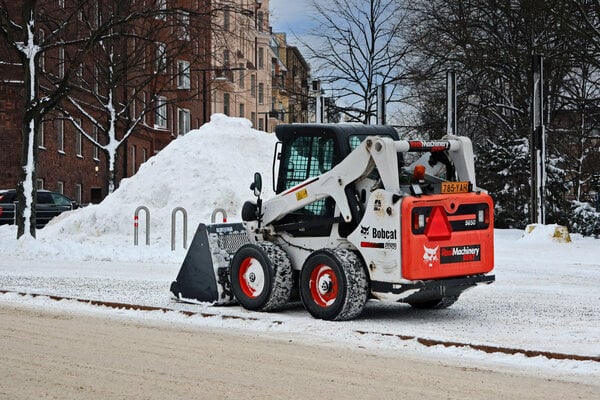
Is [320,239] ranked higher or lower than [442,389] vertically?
higher

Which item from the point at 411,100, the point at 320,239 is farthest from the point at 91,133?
the point at 320,239

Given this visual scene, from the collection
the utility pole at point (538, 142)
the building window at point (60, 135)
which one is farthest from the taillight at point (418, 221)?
the building window at point (60, 135)

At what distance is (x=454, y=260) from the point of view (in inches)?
463

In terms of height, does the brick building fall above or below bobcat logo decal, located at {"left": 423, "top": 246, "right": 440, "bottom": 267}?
above

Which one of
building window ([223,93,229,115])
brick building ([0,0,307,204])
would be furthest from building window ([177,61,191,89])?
building window ([223,93,229,115])

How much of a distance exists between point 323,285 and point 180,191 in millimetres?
17170

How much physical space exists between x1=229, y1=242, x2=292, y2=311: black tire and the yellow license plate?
2.20m

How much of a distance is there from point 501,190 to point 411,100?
38.2ft

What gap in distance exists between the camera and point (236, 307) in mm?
13281

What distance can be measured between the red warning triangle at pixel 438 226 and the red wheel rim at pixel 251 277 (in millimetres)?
2333

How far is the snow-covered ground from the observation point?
35.0 feet

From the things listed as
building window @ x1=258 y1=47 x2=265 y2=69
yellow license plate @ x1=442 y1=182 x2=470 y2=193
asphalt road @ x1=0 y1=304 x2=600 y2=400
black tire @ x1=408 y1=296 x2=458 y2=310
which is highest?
building window @ x1=258 y1=47 x2=265 y2=69

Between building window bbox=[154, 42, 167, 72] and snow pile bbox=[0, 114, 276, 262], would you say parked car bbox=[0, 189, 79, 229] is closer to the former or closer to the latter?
snow pile bbox=[0, 114, 276, 262]

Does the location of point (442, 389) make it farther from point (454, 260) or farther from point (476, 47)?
point (476, 47)
